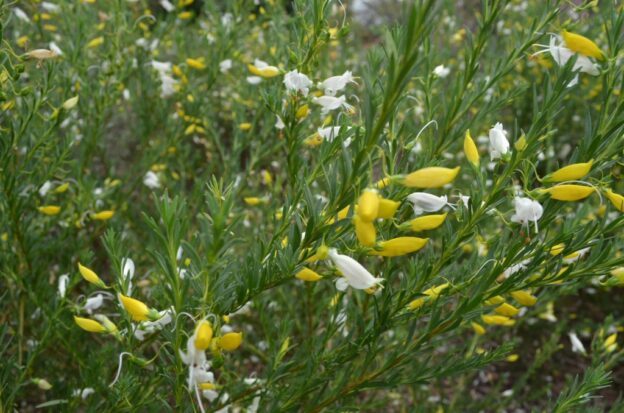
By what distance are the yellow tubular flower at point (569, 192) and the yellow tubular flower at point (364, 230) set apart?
1.12ft

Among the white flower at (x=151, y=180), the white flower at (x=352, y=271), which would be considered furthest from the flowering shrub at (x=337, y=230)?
the white flower at (x=151, y=180)

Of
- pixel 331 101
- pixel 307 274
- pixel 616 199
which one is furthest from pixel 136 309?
pixel 616 199

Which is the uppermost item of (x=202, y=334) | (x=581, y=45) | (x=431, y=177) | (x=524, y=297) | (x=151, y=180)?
(x=581, y=45)

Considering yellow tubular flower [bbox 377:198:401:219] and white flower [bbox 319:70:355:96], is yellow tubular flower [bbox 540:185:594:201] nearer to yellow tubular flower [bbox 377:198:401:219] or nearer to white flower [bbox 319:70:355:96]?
yellow tubular flower [bbox 377:198:401:219]

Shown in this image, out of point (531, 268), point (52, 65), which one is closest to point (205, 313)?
point (531, 268)

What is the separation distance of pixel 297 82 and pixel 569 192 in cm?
62

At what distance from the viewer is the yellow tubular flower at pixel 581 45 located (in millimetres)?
924

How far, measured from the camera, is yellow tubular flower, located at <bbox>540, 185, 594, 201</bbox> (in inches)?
35.4

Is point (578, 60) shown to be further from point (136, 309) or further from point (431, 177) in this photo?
point (136, 309)

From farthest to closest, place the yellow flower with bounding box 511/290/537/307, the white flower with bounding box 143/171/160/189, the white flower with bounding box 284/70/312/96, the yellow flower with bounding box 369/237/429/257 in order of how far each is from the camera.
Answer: the white flower with bounding box 143/171/160/189 < the white flower with bounding box 284/70/312/96 < the yellow flower with bounding box 511/290/537/307 < the yellow flower with bounding box 369/237/429/257

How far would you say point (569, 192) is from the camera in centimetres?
92

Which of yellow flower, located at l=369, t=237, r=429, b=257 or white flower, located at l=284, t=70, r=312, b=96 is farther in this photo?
white flower, located at l=284, t=70, r=312, b=96

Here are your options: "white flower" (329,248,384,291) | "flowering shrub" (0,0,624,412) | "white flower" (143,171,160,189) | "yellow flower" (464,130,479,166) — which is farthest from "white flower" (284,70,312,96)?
"white flower" (143,171,160,189)

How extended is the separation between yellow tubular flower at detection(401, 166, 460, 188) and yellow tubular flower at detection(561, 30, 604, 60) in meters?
0.34
